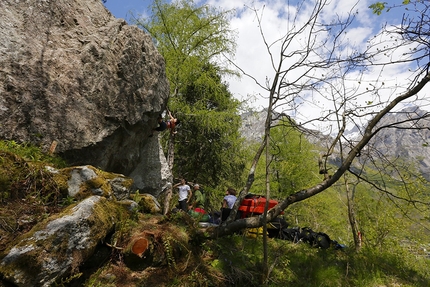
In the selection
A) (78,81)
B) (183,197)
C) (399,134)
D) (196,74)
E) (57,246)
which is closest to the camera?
(57,246)

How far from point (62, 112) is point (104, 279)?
3.44 m

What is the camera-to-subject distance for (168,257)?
420cm

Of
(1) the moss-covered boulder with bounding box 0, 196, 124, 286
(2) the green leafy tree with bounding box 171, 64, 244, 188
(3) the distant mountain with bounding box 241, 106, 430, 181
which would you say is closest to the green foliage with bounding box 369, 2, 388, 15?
(3) the distant mountain with bounding box 241, 106, 430, 181

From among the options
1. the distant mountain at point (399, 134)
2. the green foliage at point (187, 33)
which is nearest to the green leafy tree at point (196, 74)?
the green foliage at point (187, 33)

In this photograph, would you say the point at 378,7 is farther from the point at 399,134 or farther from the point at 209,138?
the point at 209,138

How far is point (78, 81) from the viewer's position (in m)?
5.86

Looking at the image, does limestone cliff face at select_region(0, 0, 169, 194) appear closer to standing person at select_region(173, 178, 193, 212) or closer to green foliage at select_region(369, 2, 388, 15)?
standing person at select_region(173, 178, 193, 212)

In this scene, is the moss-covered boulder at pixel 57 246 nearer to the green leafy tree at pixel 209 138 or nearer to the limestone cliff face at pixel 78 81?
the limestone cliff face at pixel 78 81

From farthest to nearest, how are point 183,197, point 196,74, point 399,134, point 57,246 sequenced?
point 196,74 → point 183,197 → point 399,134 → point 57,246

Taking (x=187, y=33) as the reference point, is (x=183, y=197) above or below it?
below

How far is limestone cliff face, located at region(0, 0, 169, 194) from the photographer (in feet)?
16.6

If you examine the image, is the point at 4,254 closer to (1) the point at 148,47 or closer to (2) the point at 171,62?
(1) the point at 148,47

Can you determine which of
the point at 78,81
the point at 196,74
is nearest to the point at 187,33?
the point at 196,74

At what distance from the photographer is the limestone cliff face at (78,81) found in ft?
16.6
